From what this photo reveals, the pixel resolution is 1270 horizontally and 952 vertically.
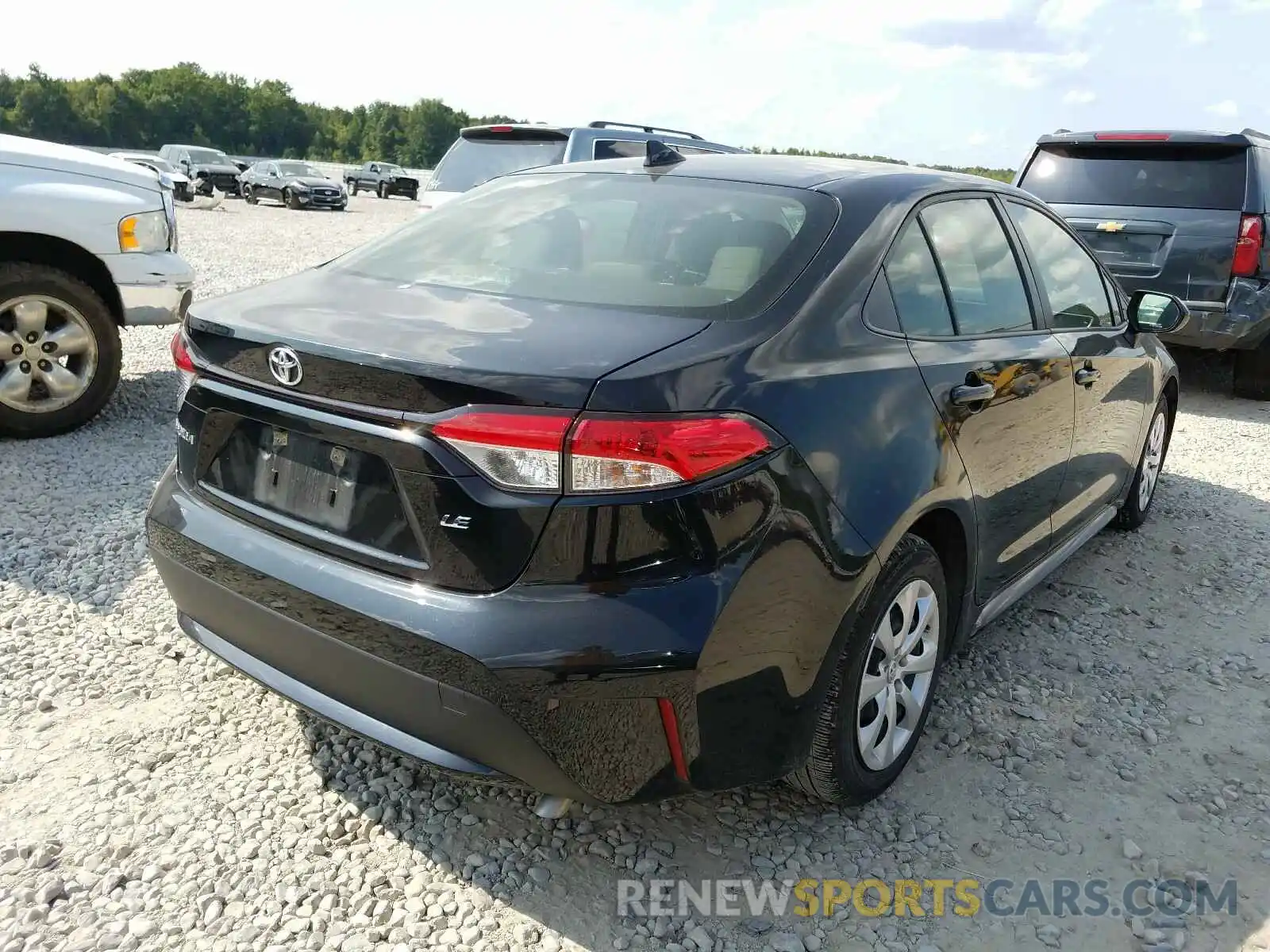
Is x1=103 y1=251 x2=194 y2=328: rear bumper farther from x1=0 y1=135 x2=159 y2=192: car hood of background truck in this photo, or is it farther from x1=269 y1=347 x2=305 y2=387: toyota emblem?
x1=269 y1=347 x2=305 y2=387: toyota emblem

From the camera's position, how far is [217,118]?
317 ft

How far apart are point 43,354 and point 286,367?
3.77 metres

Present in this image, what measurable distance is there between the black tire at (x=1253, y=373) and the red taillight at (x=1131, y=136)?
182 centimetres

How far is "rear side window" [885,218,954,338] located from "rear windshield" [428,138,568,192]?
6237mm

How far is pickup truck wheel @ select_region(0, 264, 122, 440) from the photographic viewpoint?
5031mm

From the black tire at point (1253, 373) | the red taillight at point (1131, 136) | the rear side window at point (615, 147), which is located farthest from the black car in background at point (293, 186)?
the black tire at point (1253, 373)

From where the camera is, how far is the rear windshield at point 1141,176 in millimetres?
7258

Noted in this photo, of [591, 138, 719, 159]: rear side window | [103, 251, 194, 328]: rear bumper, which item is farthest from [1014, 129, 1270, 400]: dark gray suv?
[103, 251, 194, 328]: rear bumper

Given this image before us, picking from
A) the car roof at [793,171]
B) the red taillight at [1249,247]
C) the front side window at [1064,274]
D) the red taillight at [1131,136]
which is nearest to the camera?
the car roof at [793,171]

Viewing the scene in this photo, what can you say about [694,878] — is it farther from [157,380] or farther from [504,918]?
[157,380]

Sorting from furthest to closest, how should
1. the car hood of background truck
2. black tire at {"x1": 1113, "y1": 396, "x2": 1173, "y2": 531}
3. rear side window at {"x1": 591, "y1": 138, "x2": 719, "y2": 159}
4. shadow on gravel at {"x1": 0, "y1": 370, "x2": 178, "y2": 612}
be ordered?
1. rear side window at {"x1": 591, "y1": 138, "x2": 719, "y2": 159}
2. the car hood of background truck
3. black tire at {"x1": 1113, "y1": 396, "x2": 1173, "y2": 531}
4. shadow on gravel at {"x1": 0, "y1": 370, "x2": 178, "y2": 612}

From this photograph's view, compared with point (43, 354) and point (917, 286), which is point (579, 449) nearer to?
point (917, 286)

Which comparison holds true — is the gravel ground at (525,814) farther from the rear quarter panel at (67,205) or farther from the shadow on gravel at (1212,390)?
the shadow on gravel at (1212,390)

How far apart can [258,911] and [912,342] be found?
2.07 m
